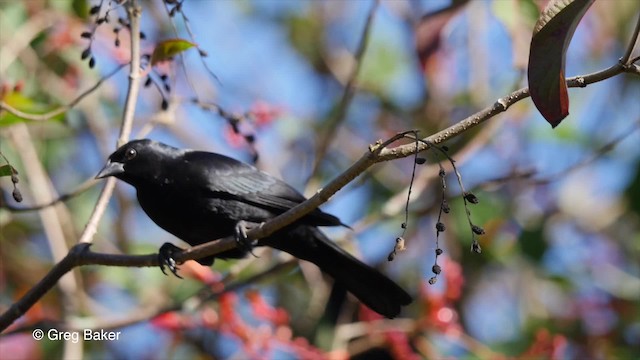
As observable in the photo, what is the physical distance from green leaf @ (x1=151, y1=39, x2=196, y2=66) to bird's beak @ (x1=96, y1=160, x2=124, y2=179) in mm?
606

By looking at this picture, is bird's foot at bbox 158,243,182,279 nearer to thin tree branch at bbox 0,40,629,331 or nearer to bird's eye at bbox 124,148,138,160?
thin tree branch at bbox 0,40,629,331

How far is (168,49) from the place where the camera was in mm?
3230

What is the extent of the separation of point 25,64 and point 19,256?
53.8 inches

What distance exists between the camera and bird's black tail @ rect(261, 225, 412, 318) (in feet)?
12.1

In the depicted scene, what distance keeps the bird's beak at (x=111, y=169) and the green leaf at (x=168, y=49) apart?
606mm

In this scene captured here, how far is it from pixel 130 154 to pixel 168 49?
713mm

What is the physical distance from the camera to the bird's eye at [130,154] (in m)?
3.76

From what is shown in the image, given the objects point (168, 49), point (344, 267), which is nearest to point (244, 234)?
point (344, 267)

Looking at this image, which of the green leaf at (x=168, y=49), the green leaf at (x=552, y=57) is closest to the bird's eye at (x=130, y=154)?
the green leaf at (x=168, y=49)

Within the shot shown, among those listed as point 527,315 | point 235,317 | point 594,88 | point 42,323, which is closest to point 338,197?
point 235,317

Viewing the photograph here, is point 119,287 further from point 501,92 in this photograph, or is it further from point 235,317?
point 501,92

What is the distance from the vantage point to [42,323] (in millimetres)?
3416

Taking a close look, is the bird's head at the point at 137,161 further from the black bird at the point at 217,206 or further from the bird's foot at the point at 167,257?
the bird's foot at the point at 167,257

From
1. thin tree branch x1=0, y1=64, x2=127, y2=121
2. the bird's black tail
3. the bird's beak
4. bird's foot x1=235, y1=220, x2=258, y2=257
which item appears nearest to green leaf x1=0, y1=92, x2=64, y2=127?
thin tree branch x1=0, y1=64, x2=127, y2=121
